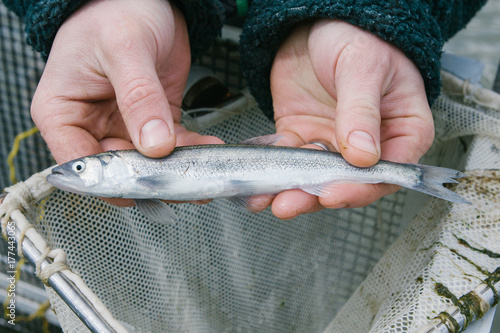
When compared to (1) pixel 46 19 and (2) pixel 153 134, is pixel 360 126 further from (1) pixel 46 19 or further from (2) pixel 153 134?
(1) pixel 46 19

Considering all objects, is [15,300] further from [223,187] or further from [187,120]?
[223,187]

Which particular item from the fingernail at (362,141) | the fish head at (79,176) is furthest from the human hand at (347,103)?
the fish head at (79,176)

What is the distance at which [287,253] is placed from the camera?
2.21 metres

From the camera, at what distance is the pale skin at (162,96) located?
135 centimetres

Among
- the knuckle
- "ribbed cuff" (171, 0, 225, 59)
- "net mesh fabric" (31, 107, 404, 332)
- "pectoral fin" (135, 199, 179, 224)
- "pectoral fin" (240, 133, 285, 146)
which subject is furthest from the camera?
"ribbed cuff" (171, 0, 225, 59)

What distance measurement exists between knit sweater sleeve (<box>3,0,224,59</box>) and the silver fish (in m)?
0.60

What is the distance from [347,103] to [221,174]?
1.54 feet

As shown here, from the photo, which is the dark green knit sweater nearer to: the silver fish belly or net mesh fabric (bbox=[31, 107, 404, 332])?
net mesh fabric (bbox=[31, 107, 404, 332])

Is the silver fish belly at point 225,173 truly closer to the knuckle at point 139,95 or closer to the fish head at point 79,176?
the fish head at point 79,176

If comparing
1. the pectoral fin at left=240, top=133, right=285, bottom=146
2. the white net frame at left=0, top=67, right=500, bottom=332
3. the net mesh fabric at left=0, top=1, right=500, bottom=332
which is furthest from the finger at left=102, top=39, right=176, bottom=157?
the net mesh fabric at left=0, top=1, right=500, bottom=332

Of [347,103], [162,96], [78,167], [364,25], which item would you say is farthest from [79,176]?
[364,25]

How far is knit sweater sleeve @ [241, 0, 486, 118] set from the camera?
160 cm

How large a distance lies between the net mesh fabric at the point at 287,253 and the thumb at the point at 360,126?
0.45 metres

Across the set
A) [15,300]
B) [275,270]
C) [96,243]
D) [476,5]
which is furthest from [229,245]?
[476,5]
